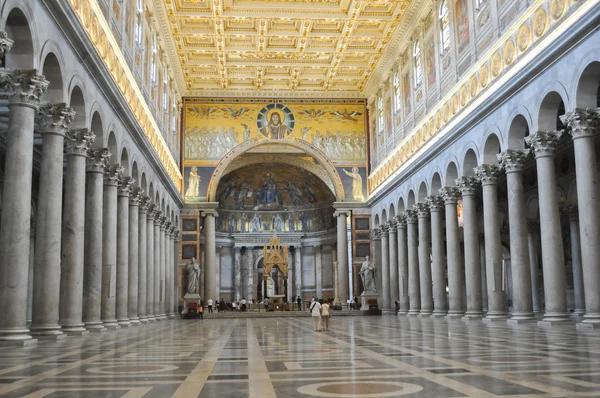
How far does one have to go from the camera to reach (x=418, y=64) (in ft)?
114

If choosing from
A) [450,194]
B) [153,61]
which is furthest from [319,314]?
[153,61]

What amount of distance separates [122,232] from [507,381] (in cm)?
2086

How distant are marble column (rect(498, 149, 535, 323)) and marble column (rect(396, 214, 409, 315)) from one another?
1502cm

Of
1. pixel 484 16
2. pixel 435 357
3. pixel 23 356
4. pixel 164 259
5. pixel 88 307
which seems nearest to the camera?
pixel 435 357

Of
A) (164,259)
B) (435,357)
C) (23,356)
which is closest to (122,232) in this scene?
(164,259)

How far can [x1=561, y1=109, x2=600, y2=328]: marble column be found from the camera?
17.0 m

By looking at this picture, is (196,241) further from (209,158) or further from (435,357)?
(435,357)

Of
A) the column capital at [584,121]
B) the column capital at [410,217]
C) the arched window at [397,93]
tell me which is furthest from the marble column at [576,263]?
the column capital at [584,121]

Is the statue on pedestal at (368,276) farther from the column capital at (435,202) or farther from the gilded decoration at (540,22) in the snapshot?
the gilded decoration at (540,22)

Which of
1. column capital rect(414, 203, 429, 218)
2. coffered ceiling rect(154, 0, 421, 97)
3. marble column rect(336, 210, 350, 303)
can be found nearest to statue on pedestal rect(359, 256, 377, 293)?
marble column rect(336, 210, 350, 303)

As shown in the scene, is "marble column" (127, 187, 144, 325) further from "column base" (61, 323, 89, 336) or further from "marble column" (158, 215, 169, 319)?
"column base" (61, 323, 89, 336)

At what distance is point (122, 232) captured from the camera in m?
25.3

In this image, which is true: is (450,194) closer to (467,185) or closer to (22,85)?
(467,185)

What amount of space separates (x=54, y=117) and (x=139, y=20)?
46.0 feet
